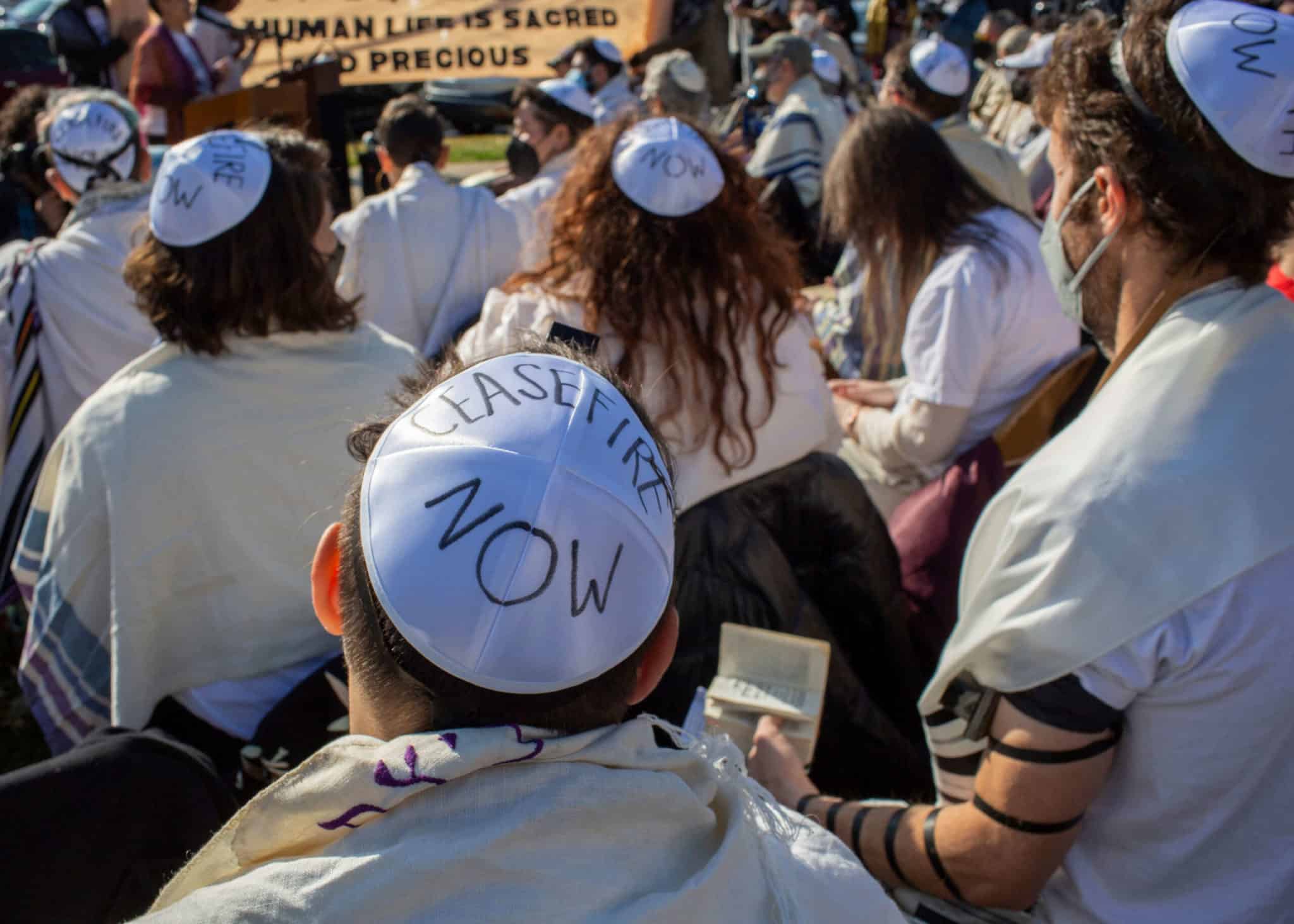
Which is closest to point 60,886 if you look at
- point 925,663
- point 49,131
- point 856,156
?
point 925,663

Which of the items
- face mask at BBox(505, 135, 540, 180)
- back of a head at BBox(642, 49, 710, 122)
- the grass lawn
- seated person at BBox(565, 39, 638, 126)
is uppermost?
face mask at BBox(505, 135, 540, 180)

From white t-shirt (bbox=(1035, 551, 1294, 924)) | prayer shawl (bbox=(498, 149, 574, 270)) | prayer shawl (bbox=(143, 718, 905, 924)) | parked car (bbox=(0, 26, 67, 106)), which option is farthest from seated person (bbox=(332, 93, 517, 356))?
parked car (bbox=(0, 26, 67, 106))

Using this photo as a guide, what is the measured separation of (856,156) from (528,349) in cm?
224

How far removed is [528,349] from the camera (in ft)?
3.89

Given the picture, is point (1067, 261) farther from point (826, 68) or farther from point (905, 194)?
point (826, 68)

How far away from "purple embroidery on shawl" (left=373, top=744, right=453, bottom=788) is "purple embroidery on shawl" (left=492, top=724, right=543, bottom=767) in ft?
0.20

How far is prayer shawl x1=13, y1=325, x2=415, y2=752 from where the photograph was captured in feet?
6.63

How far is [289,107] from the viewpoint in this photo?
6000 millimetres

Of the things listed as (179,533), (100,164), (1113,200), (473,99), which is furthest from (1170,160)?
(473,99)

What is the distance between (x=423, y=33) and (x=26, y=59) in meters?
6.27

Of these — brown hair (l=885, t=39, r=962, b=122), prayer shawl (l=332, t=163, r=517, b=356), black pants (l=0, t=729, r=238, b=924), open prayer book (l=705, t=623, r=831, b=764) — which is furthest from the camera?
brown hair (l=885, t=39, r=962, b=122)

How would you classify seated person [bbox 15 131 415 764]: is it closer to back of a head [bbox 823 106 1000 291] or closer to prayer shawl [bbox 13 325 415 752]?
prayer shawl [bbox 13 325 415 752]

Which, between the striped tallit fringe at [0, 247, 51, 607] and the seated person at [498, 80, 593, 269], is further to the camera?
the seated person at [498, 80, 593, 269]

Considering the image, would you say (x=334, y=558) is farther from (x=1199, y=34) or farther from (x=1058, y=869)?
(x=1199, y=34)
